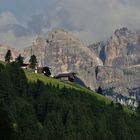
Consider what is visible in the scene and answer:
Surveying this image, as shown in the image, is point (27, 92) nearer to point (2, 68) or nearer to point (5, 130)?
point (2, 68)

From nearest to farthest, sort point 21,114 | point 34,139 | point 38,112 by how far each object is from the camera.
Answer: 1. point 34,139
2. point 21,114
3. point 38,112

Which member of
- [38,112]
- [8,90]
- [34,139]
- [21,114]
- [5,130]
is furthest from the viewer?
[38,112]

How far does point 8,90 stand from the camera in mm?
173875

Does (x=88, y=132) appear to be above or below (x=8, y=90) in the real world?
below

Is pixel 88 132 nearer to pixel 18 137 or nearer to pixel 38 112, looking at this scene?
pixel 38 112

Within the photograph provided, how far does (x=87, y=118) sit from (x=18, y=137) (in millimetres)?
125969

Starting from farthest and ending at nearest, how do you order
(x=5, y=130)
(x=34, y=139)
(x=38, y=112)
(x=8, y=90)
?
(x=38, y=112) → (x=8, y=90) → (x=34, y=139) → (x=5, y=130)

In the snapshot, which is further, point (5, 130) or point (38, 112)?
point (38, 112)

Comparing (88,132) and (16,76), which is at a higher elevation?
(16,76)

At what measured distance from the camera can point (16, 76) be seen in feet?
620

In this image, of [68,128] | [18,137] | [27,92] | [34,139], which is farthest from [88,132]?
[18,137]

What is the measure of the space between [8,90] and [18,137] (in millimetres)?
103480

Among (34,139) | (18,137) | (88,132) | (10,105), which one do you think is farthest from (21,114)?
(18,137)

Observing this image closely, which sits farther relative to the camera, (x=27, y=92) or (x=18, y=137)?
(x=27, y=92)
